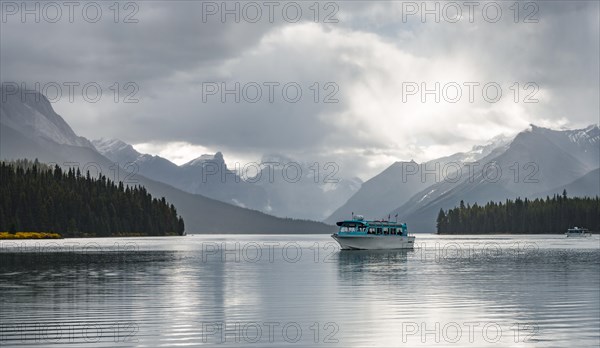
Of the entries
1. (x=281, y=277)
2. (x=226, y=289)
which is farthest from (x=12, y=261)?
(x=226, y=289)

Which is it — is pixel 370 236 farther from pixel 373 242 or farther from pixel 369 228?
pixel 373 242

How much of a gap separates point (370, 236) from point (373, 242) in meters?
3.74

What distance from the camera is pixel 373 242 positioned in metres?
189

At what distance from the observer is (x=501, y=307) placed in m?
60.5

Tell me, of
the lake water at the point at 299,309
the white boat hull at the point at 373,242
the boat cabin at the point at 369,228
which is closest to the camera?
the lake water at the point at 299,309

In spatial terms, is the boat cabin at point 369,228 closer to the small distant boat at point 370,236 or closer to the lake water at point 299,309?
the small distant boat at point 370,236

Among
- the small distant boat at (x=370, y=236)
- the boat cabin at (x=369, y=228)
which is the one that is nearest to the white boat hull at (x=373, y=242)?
the small distant boat at (x=370, y=236)

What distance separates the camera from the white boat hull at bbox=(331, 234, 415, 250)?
184 metres

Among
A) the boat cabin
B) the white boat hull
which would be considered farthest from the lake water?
the boat cabin

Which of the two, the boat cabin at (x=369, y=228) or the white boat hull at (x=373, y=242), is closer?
the white boat hull at (x=373, y=242)

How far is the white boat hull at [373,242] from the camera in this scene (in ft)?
605

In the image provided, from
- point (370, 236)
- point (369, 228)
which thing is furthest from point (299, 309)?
point (369, 228)

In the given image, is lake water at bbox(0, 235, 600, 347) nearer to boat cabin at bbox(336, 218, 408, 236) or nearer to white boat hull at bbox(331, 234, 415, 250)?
white boat hull at bbox(331, 234, 415, 250)

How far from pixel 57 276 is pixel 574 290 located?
5293 centimetres
